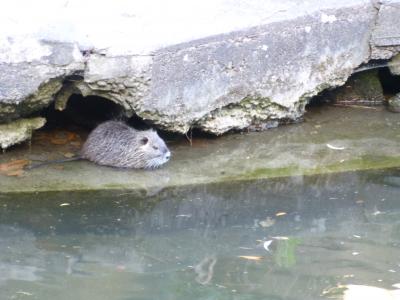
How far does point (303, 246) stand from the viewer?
4.43 meters

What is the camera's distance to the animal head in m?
5.47

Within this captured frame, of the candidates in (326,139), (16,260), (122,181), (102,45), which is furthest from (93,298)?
(326,139)

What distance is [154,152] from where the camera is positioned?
5461 mm

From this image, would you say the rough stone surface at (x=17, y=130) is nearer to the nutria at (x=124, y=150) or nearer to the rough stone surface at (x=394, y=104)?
the nutria at (x=124, y=150)

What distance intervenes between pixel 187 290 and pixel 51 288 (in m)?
0.62

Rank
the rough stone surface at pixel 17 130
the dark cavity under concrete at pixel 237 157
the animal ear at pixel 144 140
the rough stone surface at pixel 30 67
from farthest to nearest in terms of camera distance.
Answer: the animal ear at pixel 144 140, the rough stone surface at pixel 17 130, the dark cavity under concrete at pixel 237 157, the rough stone surface at pixel 30 67

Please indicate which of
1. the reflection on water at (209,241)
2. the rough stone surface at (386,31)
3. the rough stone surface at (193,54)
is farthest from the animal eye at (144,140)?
the rough stone surface at (386,31)

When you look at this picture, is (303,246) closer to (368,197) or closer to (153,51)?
(368,197)

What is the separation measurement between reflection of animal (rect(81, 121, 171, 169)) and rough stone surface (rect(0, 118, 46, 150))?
1.16 ft

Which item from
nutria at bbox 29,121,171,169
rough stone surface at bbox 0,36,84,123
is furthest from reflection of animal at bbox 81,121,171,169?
rough stone surface at bbox 0,36,84,123

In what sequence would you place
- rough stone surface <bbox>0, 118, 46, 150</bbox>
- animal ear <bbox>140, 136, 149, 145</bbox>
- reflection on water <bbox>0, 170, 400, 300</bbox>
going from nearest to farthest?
reflection on water <bbox>0, 170, 400, 300</bbox> → rough stone surface <bbox>0, 118, 46, 150</bbox> → animal ear <bbox>140, 136, 149, 145</bbox>

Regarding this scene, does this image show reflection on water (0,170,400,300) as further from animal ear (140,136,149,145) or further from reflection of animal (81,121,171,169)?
animal ear (140,136,149,145)

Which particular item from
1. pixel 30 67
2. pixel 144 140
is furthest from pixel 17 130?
pixel 144 140

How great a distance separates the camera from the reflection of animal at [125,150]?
18.0ft
